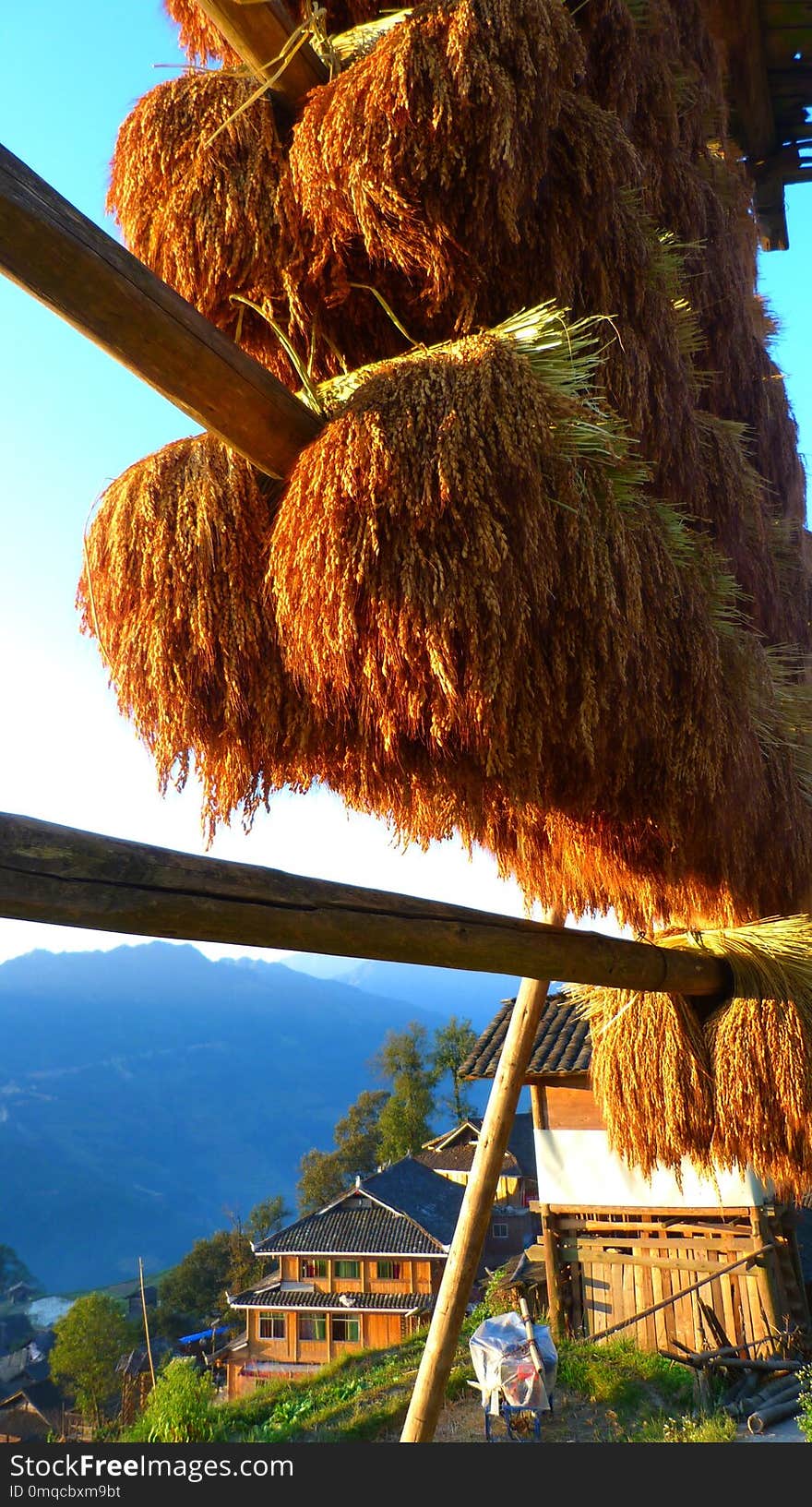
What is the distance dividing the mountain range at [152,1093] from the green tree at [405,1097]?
31.2 m

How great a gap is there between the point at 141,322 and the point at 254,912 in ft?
1.98

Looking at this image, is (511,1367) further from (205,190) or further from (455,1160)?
(455,1160)

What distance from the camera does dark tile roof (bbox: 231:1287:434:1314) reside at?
16.3m

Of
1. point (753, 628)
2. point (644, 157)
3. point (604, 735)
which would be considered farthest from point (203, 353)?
point (753, 628)

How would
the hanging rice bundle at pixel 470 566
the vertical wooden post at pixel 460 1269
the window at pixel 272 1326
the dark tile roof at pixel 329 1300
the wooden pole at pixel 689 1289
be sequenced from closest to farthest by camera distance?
the hanging rice bundle at pixel 470 566 < the vertical wooden post at pixel 460 1269 < the wooden pole at pixel 689 1289 < the dark tile roof at pixel 329 1300 < the window at pixel 272 1326

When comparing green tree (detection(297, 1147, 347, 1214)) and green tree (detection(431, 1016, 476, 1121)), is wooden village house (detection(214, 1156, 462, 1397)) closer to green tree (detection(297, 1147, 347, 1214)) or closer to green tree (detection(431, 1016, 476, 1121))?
green tree (detection(431, 1016, 476, 1121))

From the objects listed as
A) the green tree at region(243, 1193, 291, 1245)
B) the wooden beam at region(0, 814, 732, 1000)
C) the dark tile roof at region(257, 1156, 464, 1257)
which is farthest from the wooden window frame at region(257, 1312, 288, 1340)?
the wooden beam at region(0, 814, 732, 1000)

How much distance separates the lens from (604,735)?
1127mm

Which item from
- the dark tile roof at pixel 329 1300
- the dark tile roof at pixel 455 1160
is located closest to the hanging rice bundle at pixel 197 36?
the dark tile roof at pixel 329 1300

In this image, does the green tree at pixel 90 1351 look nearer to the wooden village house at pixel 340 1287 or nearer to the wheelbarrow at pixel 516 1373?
the wooden village house at pixel 340 1287

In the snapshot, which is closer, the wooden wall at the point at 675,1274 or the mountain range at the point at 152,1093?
the wooden wall at the point at 675,1274

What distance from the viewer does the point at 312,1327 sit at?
16.6 meters

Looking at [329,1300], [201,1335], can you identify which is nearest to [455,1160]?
[329,1300]

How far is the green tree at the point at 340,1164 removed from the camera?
25.4 metres
